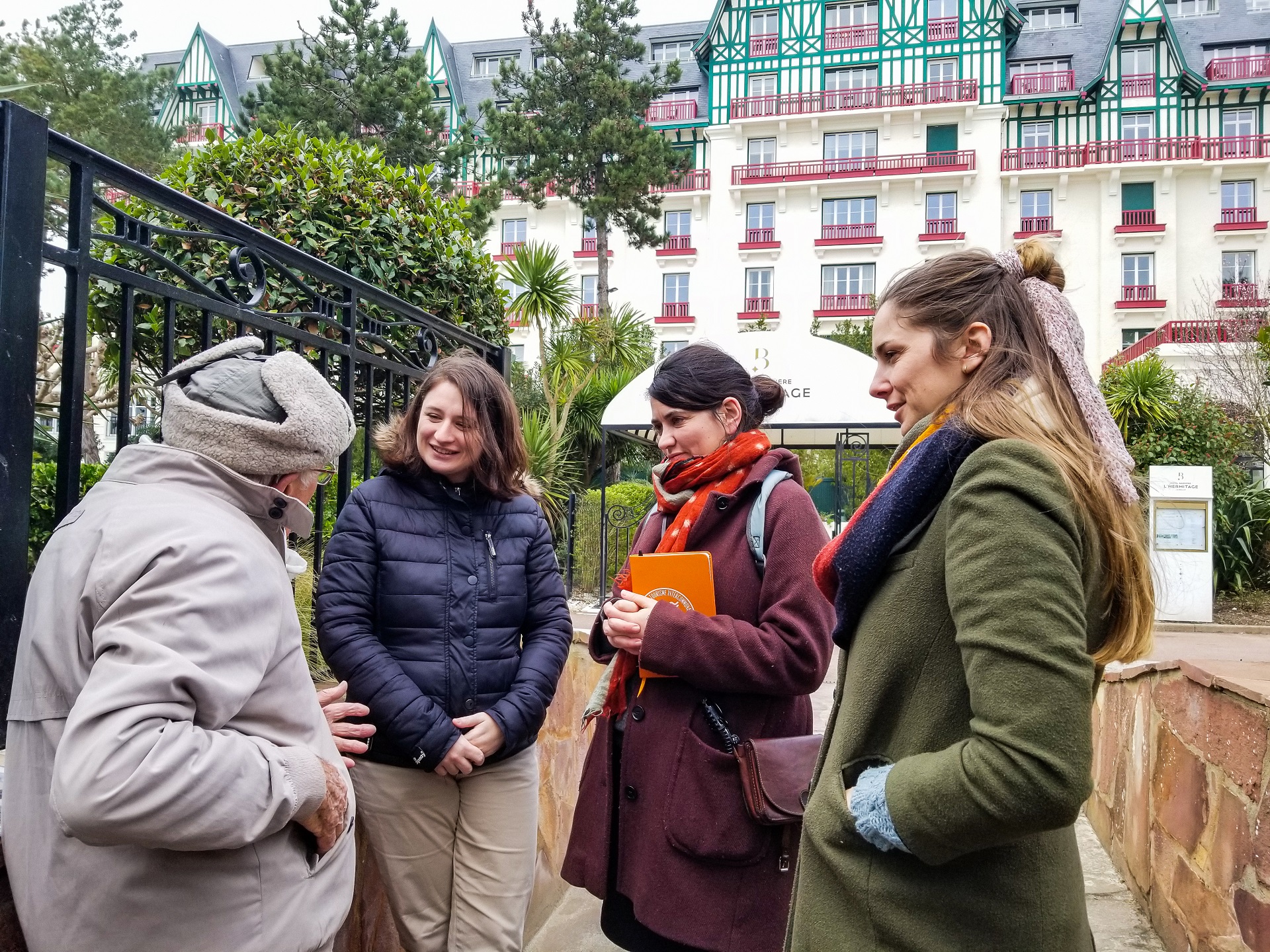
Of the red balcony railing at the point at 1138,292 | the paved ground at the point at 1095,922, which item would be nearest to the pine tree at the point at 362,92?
the paved ground at the point at 1095,922

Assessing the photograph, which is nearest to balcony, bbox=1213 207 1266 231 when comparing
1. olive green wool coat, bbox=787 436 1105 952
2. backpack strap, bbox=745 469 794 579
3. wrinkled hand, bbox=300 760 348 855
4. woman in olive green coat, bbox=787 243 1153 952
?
backpack strap, bbox=745 469 794 579

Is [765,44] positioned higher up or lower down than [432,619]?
higher up

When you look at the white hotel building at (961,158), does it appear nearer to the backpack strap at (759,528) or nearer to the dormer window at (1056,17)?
the dormer window at (1056,17)

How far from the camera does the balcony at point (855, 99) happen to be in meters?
29.5

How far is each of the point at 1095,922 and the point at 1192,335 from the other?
2630 cm

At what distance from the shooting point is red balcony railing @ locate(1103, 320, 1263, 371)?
772 inches

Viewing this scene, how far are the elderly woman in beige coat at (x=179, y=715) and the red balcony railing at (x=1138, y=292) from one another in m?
32.5

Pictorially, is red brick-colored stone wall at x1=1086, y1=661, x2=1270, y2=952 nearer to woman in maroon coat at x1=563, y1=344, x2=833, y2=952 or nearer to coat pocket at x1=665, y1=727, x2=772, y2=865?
woman in maroon coat at x1=563, y1=344, x2=833, y2=952

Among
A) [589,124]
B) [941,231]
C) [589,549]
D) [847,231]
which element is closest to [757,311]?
[847,231]

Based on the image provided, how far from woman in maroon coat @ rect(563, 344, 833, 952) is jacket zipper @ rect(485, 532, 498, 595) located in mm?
280

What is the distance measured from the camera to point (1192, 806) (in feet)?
9.02

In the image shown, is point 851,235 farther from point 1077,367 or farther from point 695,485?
point 1077,367

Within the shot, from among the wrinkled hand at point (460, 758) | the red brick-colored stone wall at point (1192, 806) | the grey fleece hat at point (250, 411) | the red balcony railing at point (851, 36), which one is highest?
the red balcony railing at point (851, 36)

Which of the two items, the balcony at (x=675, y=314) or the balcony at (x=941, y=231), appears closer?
the balcony at (x=941, y=231)
